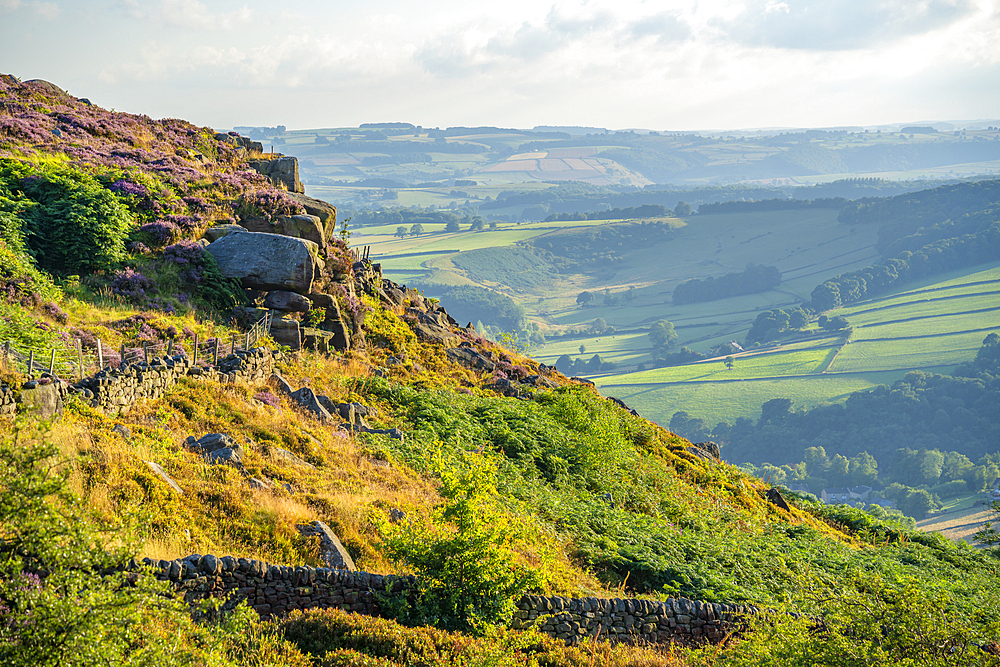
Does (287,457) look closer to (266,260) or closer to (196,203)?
(266,260)

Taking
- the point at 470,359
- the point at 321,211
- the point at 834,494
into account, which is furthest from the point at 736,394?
the point at 321,211

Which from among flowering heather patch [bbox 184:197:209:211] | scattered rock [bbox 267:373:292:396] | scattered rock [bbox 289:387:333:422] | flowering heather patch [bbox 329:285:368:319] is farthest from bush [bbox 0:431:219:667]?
flowering heather patch [bbox 184:197:209:211]

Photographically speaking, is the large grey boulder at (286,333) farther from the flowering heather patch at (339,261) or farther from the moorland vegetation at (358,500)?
the flowering heather patch at (339,261)

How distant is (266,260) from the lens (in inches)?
1006

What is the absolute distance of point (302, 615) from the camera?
9.84 m

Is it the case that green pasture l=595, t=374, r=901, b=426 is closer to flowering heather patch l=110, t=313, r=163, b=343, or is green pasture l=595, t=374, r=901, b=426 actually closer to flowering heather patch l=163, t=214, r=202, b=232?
flowering heather patch l=163, t=214, r=202, b=232

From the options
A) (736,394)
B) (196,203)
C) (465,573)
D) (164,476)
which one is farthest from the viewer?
(736,394)

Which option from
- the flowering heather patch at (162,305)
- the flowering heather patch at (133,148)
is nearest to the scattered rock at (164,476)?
the flowering heather patch at (162,305)

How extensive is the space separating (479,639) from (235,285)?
18.7 metres

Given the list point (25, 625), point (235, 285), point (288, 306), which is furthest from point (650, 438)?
point (25, 625)

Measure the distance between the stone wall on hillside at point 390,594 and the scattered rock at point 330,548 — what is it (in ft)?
1.95

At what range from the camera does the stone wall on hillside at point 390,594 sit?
9.70m

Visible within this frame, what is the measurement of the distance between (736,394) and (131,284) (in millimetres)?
182837

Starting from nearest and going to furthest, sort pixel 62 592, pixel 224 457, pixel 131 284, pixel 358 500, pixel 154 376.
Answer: pixel 62 592 → pixel 224 457 → pixel 358 500 → pixel 154 376 → pixel 131 284
